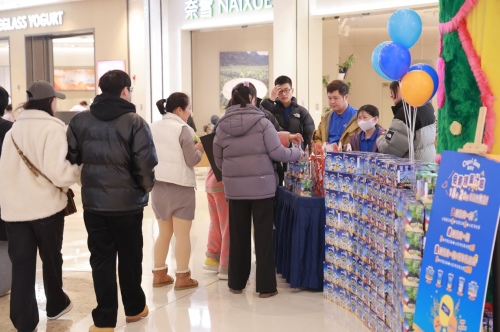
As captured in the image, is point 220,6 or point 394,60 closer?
point 394,60

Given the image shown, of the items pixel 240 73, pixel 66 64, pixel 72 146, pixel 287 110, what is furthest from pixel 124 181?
pixel 66 64

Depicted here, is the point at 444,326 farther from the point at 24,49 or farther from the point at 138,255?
the point at 24,49

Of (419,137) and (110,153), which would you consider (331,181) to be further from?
(110,153)

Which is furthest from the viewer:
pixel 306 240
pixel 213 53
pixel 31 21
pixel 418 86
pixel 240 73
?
pixel 240 73

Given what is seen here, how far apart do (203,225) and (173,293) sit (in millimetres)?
2616

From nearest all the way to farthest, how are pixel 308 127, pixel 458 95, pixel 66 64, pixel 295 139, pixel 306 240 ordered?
pixel 458 95 → pixel 306 240 → pixel 295 139 → pixel 308 127 → pixel 66 64

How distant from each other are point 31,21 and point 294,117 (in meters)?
11.9

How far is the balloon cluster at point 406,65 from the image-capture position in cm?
291

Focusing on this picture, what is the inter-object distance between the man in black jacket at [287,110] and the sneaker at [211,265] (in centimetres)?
144

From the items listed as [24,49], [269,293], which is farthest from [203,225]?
[24,49]

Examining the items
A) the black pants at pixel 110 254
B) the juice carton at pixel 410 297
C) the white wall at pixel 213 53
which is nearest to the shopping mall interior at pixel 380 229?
the juice carton at pixel 410 297

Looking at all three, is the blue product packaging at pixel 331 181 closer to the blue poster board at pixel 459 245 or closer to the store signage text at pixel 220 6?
the blue poster board at pixel 459 245

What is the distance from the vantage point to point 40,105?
3.28m

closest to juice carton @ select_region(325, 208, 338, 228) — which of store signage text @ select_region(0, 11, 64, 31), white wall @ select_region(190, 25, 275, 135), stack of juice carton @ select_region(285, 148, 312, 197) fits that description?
stack of juice carton @ select_region(285, 148, 312, 197)
